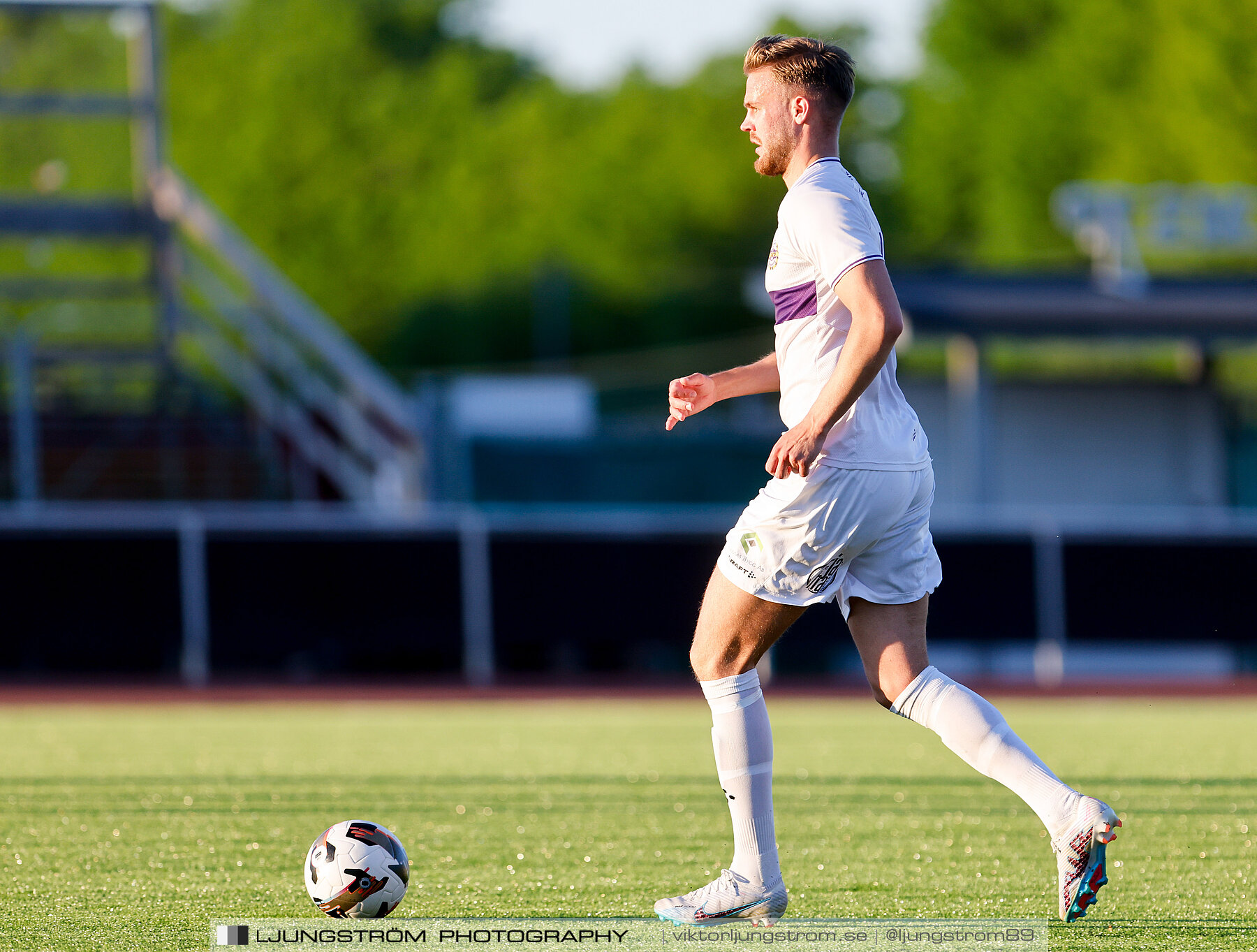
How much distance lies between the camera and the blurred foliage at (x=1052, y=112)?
41.0m

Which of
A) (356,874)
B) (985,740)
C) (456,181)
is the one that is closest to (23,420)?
(356,874)

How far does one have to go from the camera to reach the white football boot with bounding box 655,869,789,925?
420 cm

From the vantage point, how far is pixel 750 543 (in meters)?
4.14

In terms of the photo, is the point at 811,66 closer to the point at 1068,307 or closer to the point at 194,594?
the point at 194,594

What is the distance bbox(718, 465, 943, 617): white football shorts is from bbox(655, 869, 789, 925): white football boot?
68 cm

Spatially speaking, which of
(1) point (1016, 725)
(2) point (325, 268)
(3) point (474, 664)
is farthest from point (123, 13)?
(2) point (325, 268)

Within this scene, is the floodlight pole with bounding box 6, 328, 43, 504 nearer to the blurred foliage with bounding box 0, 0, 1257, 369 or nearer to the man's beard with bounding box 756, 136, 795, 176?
the man's beard with bounding box 756, 136, 795, 176

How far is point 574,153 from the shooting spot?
56.8m

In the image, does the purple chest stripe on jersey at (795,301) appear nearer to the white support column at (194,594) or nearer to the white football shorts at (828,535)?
the white football shorts at (828,535)

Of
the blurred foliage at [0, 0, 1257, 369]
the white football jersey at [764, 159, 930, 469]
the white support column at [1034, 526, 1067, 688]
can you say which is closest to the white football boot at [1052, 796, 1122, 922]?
the white football jersey at [764, 159, 930, 469]

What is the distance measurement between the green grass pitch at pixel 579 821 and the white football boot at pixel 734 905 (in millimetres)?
259

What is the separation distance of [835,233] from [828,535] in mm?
680

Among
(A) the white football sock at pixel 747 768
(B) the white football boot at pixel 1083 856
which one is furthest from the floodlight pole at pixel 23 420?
(B) the white football boot at pixel 1083 856

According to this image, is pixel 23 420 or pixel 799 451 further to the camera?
pixel 23 420
